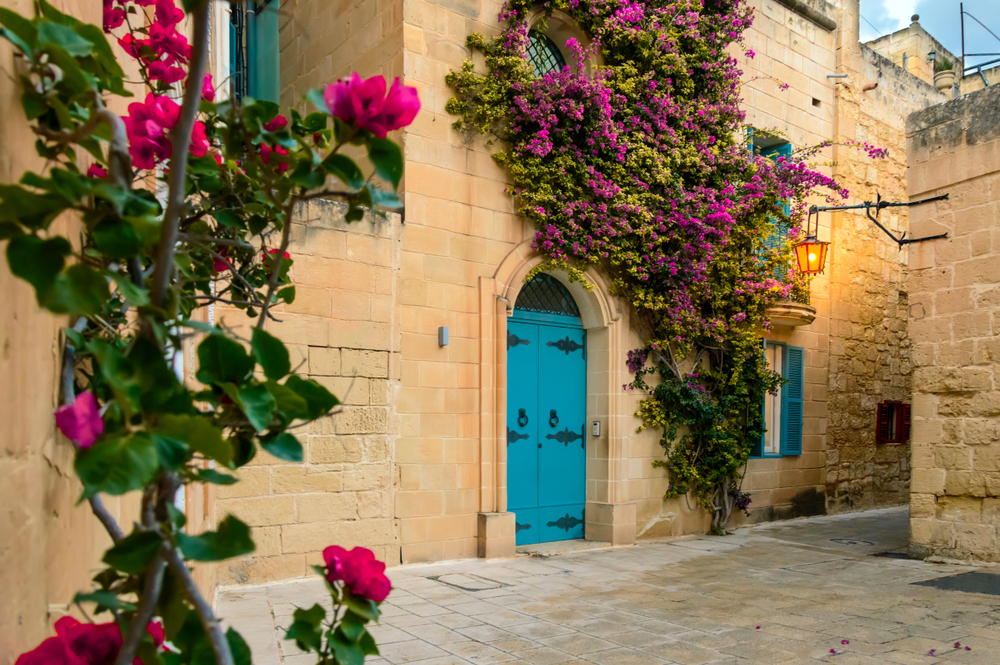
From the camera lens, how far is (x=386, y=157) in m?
1.01

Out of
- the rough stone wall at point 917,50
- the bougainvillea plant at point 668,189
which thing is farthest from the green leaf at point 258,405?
the rough stone wall at point 917,50

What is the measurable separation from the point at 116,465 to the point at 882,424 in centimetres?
1190

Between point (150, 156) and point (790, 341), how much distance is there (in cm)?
951

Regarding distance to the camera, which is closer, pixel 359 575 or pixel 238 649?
pixel 238 649

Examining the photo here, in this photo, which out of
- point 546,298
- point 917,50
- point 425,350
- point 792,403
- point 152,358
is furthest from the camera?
point 917,50

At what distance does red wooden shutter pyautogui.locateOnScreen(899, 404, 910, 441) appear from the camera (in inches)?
449

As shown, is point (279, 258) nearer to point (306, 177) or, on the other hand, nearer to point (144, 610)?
point (306, 177)

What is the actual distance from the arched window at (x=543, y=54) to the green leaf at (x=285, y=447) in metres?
7.09

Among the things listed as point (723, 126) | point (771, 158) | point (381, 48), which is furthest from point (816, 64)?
point (381, 48)

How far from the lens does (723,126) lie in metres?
8.62

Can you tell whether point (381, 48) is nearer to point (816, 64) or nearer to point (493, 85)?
point (493, 85)

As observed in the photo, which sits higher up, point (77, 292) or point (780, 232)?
point (780, 232)

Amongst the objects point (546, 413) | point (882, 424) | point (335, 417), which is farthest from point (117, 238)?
point (882, 424)

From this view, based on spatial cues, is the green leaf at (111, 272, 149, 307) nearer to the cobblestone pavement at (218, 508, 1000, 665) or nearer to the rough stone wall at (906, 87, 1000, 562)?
the cobblestone pavement at (218, 508, 1000, 665)
